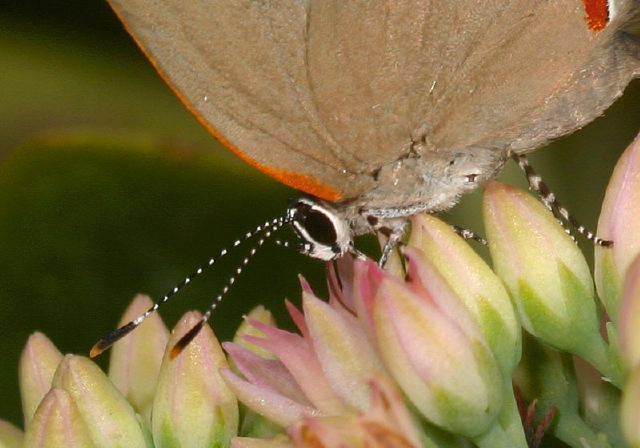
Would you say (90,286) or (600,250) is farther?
(90,286)

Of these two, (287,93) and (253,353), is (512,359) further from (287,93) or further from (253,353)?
(287,93)

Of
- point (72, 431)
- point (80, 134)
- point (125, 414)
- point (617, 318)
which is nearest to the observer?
point (617, 318)

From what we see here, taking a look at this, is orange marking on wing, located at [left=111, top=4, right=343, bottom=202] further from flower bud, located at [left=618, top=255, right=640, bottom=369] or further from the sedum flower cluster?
flower bud, located at [left=618, top=255, right=640, bottom=369]

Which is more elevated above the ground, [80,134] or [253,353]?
[80,134]

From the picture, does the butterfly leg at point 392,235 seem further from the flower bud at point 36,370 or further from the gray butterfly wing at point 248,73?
the flower bud at point 36,370

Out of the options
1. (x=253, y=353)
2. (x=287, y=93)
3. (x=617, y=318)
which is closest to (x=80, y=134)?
(x=287, y=93)

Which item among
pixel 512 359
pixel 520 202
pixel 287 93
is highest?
pixel 287 93

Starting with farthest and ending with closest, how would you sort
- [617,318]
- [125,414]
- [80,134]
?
[80,134] → [125,414] → [617,318]

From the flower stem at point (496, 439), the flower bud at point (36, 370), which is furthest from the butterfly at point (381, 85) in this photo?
the flower bud at point (36, 370)
